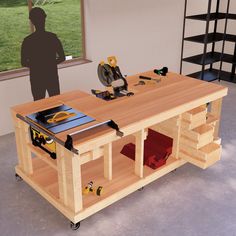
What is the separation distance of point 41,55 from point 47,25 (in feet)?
28.8

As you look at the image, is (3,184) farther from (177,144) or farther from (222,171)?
(222,171)

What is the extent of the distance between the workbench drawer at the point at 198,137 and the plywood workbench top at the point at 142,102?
0.26 metres

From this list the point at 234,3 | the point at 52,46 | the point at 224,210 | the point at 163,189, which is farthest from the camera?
the point at 234,3

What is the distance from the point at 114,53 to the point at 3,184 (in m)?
2.39

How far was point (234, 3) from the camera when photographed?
556 centimetres

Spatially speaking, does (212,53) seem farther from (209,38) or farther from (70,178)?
(70,178)

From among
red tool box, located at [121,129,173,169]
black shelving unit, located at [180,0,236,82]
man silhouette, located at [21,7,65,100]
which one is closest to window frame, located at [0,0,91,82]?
man silhouette, located at [21,7,65,100]

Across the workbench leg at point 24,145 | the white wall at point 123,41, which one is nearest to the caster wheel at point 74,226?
the workbench leg at point 24,145

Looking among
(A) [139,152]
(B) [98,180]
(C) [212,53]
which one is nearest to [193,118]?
(A) [139,152]

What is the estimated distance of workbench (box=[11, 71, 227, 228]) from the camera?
2441mm

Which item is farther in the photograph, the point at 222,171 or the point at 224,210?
the point at 222,171

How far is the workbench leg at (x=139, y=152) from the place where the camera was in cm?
273

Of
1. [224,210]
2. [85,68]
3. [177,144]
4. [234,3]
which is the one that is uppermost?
[234,3]

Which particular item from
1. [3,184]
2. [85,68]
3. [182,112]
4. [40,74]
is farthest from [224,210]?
[85,68]
